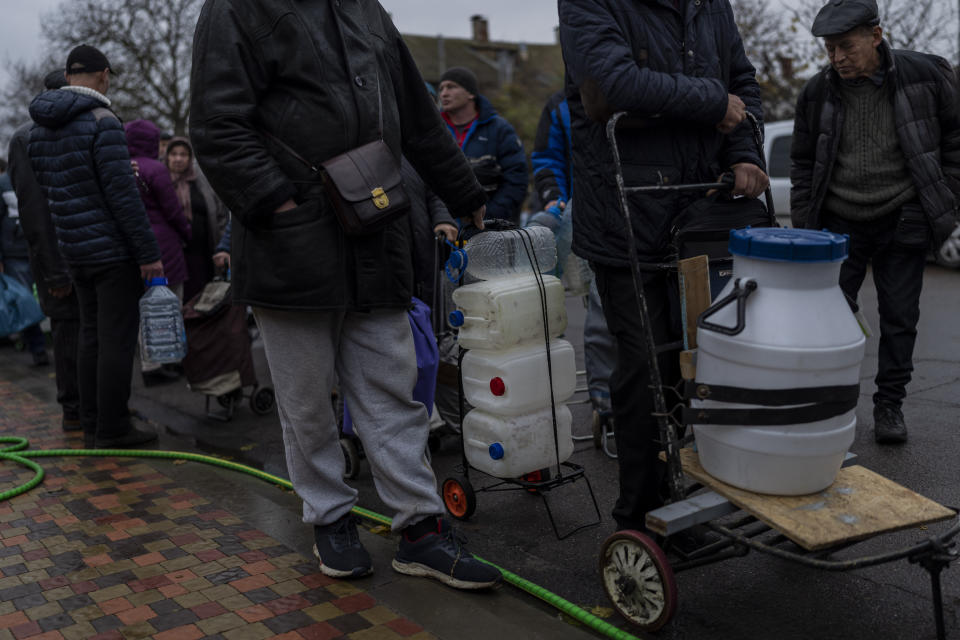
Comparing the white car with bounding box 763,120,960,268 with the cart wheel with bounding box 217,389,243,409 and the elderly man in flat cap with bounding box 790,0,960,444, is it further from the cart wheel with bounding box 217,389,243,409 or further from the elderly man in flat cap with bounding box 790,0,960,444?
the cart wheel with bounding box 217,389,243,409

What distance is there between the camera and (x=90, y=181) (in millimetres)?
5156

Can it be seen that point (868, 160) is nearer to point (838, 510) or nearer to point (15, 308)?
point (838, 510)

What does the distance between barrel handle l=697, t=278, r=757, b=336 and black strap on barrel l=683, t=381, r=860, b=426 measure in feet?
0.53

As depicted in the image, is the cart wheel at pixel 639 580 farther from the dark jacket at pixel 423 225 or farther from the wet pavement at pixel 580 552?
the dark jacket at pixel 423 225

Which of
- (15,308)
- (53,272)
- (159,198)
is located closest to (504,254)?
(53,272)

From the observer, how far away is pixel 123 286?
17.2ft

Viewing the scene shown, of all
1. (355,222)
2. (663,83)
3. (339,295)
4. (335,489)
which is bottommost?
(335,489)

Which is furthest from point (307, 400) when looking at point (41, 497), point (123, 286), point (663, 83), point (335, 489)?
point (123, 286)

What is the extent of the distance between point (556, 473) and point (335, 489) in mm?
1025

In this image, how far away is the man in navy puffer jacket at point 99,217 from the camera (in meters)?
5.11

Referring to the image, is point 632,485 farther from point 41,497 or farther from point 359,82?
point 41,497

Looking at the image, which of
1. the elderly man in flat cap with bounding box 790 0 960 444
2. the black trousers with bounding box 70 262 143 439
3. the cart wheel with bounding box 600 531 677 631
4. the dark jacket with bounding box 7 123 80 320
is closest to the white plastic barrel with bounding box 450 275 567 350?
the cart wheel with bounding box 600 531 677 631

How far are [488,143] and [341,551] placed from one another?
9.91ft

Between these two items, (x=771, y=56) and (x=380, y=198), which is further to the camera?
(x=771, y=56)
